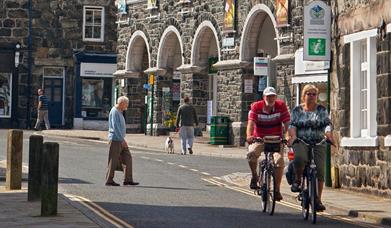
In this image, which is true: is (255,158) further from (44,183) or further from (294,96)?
(294,96)

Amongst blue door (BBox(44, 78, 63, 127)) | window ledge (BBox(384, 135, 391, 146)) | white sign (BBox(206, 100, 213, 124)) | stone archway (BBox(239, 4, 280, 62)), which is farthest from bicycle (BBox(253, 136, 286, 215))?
blue door (BBox(44, 78, 63, 127))

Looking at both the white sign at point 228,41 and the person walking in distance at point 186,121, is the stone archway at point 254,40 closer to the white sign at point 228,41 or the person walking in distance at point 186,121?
the white sign at point 228,41

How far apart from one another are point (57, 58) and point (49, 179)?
42281 mm

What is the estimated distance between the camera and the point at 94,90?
57562 mm

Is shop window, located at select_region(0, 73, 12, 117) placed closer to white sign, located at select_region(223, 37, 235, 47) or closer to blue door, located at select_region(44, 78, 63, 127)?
blue door, located at select_region(44, 78, 63, 127)

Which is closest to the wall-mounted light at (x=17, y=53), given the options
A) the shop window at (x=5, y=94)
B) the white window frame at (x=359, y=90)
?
the shop window at (x=5, y=94)

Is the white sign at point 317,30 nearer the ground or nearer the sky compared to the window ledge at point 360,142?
nearer the sky

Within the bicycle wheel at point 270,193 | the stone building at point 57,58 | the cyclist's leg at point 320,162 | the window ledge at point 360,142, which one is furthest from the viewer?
the stone building at point 57,58

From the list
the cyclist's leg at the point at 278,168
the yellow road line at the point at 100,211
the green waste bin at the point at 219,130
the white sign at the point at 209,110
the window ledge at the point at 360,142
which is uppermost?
the white sign at the point at 209,110

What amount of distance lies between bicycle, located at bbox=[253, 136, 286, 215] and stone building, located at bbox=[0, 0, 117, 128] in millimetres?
39608

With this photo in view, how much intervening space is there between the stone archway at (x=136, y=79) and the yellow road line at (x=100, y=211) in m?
32.4

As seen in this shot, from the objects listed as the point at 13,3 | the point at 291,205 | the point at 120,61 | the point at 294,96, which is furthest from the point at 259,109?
the point at 13,3

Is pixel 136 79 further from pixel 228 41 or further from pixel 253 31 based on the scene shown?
pixel 253 31

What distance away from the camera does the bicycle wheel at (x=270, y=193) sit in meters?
16.4
